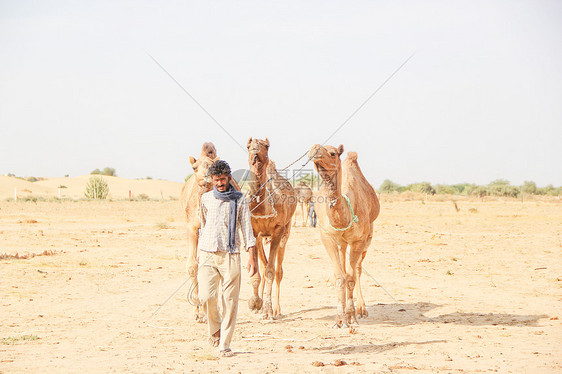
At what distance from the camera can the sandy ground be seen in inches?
268

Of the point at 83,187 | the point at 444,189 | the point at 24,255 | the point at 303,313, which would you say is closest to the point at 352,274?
the point at 303,313

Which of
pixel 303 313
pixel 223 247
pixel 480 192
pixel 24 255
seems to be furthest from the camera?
pixel 480 192

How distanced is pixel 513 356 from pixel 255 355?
3114mm

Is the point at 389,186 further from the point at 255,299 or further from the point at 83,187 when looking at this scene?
the point at 255,299

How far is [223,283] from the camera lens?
7.00 meters

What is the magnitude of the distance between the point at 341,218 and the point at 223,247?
7.58 ft

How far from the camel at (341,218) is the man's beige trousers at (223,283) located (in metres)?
2.07

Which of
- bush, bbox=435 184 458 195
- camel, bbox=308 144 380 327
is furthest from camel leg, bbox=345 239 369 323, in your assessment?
bush, bbox=435 184 458 195

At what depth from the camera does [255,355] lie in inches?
279

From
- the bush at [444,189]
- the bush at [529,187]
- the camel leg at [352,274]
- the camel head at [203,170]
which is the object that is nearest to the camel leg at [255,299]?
the camel leg at [352,274]

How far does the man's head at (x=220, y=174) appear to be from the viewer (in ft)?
22.8

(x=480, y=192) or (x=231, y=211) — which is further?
(x=480, y=192)

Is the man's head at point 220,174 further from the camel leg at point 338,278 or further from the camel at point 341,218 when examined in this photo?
the camel leg at point 338,278

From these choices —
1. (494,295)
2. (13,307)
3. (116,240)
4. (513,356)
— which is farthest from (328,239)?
(116,240)
